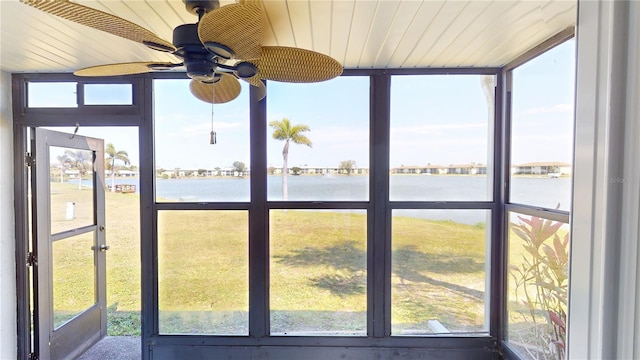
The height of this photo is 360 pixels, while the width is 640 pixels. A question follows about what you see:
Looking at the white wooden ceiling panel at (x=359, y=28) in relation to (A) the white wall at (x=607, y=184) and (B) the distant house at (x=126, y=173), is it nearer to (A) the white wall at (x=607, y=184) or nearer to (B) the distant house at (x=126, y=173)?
(A) the white wall at (x=607, y=184)

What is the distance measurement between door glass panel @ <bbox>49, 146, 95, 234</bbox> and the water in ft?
3.16

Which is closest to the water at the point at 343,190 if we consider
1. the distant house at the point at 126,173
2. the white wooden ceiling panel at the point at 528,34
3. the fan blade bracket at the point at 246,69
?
the distant house at the point at 126,173

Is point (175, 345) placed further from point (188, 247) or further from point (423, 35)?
point (423, 35)

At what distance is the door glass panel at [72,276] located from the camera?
2547 mm

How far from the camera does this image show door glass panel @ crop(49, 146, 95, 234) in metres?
2.52

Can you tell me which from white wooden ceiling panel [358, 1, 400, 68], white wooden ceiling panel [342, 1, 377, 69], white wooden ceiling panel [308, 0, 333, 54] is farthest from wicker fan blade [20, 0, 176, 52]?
white wooden ceiling panel [358, 1, 400, 68]

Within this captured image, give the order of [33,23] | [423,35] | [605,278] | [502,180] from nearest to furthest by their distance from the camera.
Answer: [605,278] < [33,23] < [423,35] < [502,180]

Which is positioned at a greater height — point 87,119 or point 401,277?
point 87,119

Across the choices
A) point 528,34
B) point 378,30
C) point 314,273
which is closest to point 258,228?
point 314,273

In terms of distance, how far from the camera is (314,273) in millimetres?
2475

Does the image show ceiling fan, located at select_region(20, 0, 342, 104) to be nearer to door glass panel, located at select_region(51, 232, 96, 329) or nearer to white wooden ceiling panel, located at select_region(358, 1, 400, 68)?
white wooden ceiling panel, located at select_region(358, 1, 400, 68)

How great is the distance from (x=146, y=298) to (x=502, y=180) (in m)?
3.16

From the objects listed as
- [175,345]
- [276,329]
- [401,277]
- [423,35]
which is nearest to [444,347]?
[401,277]

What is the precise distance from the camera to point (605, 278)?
1.37ft
